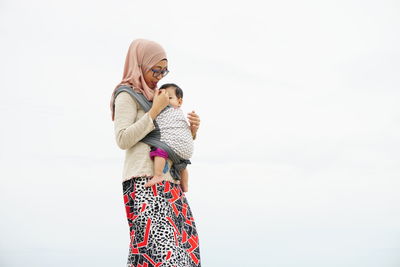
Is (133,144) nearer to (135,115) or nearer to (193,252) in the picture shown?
(135,115)

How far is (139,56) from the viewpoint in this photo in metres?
4.26

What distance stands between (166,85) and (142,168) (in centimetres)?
58

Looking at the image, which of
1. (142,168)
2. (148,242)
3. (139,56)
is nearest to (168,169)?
(142,168)

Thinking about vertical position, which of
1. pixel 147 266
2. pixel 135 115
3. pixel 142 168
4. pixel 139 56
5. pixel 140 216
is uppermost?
pixel 139 56

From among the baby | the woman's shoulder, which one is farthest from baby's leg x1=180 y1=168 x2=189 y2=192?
the woman's shoulder

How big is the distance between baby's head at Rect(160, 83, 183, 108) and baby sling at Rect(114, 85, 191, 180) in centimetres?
5

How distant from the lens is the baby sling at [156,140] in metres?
4.14

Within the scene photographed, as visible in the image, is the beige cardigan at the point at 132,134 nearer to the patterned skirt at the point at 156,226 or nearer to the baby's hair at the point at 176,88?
the patterned skirt at the point at 156,226

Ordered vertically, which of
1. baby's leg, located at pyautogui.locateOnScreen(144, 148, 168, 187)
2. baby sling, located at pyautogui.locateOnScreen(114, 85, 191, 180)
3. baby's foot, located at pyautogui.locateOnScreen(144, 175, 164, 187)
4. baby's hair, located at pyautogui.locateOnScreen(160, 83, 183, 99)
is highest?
baby's hair, located at pyautogui.locateOnScreen(160, 83, 183, 99)

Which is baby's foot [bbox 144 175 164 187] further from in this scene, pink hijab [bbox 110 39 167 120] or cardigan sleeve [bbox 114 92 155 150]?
pink hijab [bbox 110 39 167 120]

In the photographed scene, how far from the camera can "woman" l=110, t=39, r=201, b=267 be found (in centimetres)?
407

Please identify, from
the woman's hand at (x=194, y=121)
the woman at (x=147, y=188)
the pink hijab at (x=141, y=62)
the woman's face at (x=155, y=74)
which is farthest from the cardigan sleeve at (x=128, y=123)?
the woman's hand at (x=194, y=121)

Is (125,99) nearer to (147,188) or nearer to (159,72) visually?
(159,72)

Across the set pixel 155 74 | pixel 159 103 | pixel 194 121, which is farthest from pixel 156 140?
pixel 155 74
